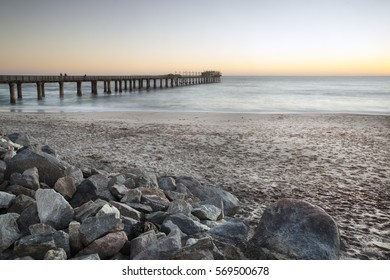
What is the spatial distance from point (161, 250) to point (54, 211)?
1.16m

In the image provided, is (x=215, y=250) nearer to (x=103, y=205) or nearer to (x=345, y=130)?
(x=103, y=205)

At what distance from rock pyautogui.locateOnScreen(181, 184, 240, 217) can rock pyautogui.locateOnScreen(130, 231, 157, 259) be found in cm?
151

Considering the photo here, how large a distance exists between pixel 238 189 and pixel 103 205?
9.57 feet

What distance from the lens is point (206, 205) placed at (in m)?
4.22

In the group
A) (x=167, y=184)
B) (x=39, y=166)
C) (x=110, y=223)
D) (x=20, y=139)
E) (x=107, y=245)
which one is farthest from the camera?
(x=20, y=139)

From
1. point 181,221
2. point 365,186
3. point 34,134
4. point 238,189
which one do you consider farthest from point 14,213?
point 34,134

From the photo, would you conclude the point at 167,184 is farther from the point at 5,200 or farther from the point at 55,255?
the point at 55,255

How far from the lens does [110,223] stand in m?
3.16

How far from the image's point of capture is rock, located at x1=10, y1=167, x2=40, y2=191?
402 cm

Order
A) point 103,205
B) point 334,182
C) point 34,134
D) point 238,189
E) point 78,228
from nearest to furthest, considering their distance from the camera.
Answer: point 78,228 < point 103,205 < point 238,189 < point 334,182 < point 34,134

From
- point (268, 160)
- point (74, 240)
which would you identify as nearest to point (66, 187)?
point (74, 240)

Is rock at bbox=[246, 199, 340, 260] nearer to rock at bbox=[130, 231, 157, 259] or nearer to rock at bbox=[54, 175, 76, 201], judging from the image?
rock at bbox=[130, 231, 157, 259]

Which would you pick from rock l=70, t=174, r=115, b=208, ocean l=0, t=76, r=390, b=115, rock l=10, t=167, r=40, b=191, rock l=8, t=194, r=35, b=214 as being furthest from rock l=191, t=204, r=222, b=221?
ocean l=0, t=76, r=390, b=115

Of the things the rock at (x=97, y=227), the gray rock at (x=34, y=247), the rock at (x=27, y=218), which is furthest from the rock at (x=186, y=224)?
the rock at (x=27, y=218)
